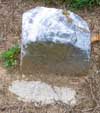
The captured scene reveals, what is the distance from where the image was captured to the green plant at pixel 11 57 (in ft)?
13.4

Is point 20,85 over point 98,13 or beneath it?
beneath

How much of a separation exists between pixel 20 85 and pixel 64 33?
1.98 feet

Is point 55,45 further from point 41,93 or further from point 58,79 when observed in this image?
point 41,93

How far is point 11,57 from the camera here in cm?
411

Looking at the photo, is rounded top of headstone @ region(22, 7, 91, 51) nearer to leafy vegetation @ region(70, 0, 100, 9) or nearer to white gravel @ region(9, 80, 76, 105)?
white gravel @ region(9, 80, 76, 105)

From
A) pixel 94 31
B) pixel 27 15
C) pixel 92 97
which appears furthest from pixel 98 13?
pixel 92 97

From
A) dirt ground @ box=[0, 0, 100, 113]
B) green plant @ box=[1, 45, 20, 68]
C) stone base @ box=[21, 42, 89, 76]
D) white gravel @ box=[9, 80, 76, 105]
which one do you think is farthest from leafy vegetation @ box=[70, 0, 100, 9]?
white gravel @ box=[9, 80, 76, 105]

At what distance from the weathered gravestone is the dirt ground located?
0.11 m

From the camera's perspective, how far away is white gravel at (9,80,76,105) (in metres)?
3.72

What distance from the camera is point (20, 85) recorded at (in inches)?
152

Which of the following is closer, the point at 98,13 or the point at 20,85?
the point at 20,85

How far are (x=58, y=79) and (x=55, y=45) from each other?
327 millimetres

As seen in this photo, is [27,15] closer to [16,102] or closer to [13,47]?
[13,47]

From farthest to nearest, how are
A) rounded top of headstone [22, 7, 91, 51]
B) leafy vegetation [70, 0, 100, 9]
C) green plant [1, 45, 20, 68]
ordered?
leafy vegetation [70, 0, 100, 9]
green plant [1, 45, 20, 68]
rounded top of headstone [22, 7, 91, 51]
